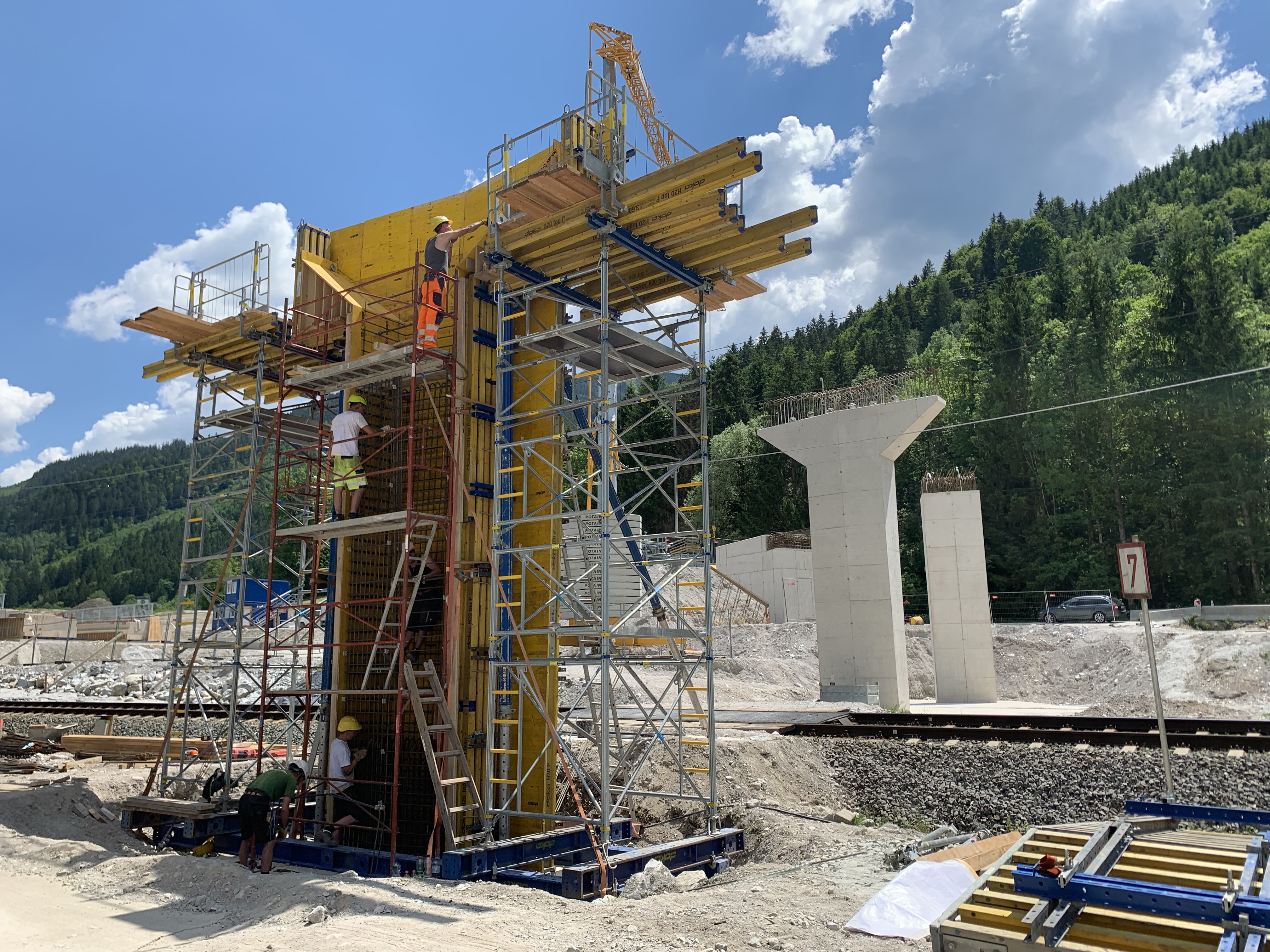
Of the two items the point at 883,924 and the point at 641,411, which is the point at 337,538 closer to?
the point at 883,924

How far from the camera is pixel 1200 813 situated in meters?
6.12

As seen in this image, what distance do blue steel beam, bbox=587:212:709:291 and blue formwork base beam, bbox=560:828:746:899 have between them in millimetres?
6951

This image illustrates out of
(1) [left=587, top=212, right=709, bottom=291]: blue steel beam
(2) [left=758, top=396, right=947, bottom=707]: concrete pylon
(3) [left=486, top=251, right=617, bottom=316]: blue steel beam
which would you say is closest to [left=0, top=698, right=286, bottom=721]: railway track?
(3) [left=486, top=251, right=617, bottom=316]: blue steel beam

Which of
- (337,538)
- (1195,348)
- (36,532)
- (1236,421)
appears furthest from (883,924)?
(36,532)

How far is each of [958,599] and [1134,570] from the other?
15.8 m

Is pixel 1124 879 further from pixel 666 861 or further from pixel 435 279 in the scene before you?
pixel 435 279

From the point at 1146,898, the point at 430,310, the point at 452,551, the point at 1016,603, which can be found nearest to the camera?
the point at 1146,898

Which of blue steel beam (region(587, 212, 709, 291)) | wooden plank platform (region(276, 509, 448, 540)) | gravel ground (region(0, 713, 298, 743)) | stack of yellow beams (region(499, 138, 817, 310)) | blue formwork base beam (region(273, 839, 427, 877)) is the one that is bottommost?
blue formwork base beam (region(273, 839, 427, 877))

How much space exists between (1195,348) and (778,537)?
24076mm

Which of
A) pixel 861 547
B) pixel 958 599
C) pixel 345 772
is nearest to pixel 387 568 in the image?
pixel 345 772

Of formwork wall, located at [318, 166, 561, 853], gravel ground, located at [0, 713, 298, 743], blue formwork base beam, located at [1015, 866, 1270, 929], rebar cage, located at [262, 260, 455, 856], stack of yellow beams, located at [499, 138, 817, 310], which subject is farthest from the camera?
gravel ground, located at [0, 713, 298, 743]

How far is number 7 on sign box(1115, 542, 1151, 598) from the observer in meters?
9.10

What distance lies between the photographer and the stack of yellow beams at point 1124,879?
413cm

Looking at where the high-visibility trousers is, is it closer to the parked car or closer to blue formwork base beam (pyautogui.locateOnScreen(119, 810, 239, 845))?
blue formwork base beam (pyautogui.locateOnScreen(119, 810, 239, 845))
